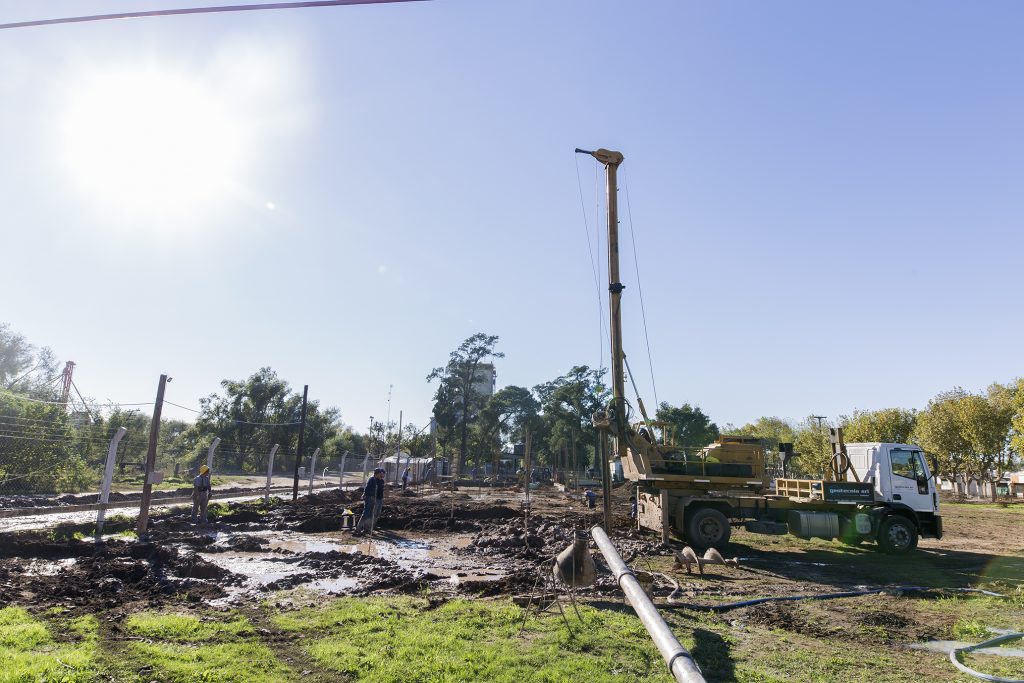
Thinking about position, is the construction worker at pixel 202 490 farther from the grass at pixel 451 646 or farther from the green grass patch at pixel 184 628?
the green grass patch at pixel 184 628

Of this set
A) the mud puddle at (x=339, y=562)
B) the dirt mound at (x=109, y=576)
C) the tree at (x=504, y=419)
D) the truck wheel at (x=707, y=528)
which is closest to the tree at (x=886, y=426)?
the tree at (x=504, y=419)

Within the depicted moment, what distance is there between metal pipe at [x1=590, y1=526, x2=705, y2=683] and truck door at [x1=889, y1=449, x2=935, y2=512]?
35.7ft

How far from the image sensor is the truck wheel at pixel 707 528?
44.7 ft

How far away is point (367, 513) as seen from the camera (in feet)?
51.4

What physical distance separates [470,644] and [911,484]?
13.0 m

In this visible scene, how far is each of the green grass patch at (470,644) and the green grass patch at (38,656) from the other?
186cm

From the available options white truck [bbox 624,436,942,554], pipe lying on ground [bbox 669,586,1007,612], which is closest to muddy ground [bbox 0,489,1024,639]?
pipe lying on ground [bbox 669,586,1007,612]

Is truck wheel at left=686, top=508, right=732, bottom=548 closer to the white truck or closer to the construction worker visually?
the white truck

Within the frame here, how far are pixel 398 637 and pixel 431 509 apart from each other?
15.6m

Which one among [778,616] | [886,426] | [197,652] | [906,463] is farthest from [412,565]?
[886,426]

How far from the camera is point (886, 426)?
49.0m

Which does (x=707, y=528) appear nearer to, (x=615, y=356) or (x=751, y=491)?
(x=751, y=491)

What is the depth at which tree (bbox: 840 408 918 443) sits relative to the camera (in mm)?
48906

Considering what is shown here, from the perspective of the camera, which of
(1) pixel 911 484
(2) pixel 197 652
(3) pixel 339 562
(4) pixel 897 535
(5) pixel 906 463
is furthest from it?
(5) pixel 906 463
